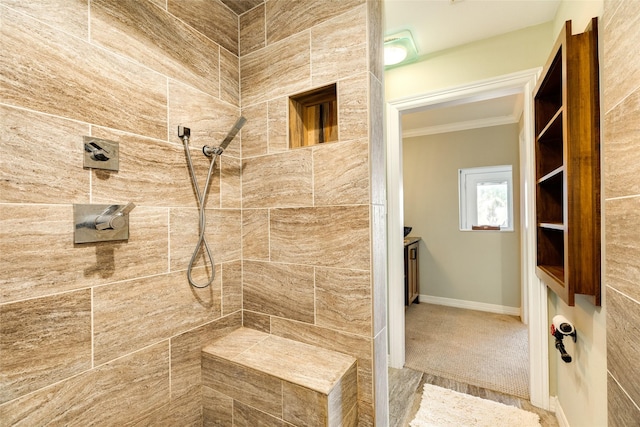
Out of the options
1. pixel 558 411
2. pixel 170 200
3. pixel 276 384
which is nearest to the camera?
pixel 276 384

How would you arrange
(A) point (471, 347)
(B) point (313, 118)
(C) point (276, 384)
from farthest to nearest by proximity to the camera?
1. (A) point (471, 347)
2. (B) point (313, 118)
3. (C) point (276, 384)

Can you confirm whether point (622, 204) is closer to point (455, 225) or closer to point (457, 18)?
point (457, 18)

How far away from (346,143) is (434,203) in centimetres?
305

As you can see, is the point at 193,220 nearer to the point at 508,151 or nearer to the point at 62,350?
the point at 62,350

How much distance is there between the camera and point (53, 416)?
0.88 meters

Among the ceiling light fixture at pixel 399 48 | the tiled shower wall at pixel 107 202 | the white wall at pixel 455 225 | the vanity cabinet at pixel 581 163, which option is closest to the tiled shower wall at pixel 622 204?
the vanity cabinet at pixel 581 163

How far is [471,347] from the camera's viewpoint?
8.50 ft

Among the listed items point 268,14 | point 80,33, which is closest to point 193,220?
point 80,33

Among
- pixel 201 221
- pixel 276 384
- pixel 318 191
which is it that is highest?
pixel 318 191

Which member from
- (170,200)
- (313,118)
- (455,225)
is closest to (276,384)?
Answer: (170,200)

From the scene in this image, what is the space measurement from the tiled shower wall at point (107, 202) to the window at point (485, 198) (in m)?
3.46

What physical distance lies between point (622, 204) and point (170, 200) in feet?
5.28

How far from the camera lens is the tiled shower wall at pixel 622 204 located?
2.41ft

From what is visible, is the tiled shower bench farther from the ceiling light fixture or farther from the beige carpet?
the ceiling light fixture
